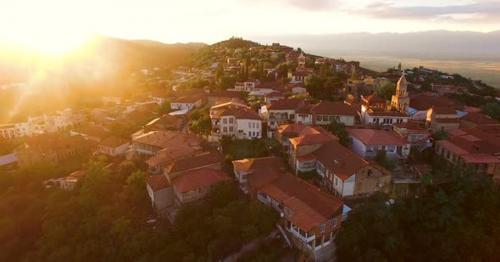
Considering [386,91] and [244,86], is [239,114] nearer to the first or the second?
[244,86]

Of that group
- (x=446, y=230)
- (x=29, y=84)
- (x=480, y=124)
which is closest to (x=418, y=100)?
(x=480, y=124)

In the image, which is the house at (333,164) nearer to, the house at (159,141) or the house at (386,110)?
the house at (386,110)

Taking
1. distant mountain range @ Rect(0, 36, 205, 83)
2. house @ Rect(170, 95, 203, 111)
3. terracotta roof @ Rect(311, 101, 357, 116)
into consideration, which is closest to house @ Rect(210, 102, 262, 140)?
terracotta roof @ Rect(311, 101, 357, 116)

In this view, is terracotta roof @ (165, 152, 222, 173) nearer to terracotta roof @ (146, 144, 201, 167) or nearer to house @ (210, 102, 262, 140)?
terracotta roof @ (146, 144, 201, 167)

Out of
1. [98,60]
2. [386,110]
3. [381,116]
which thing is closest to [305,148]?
[381,116]

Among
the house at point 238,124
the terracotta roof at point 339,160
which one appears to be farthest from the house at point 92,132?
the terracotta roof at point 339,160

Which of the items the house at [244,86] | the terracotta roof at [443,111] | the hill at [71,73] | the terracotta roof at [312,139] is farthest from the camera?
the hill at [71,73]
